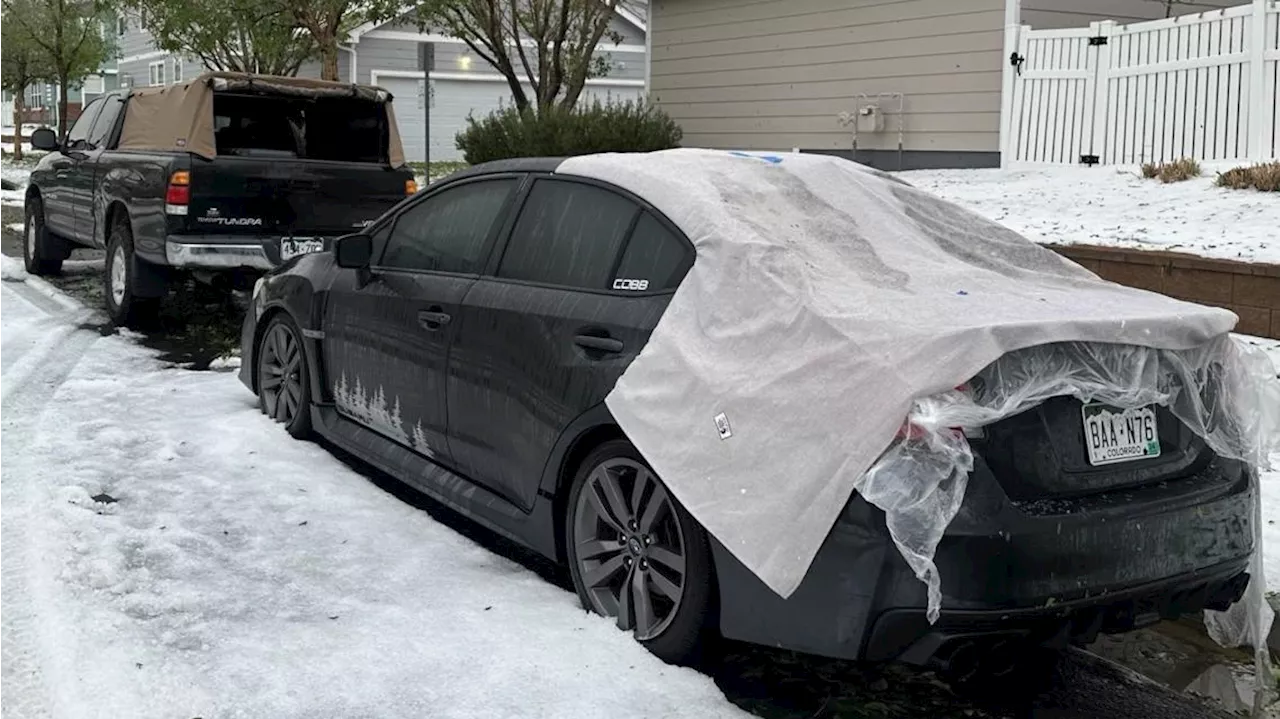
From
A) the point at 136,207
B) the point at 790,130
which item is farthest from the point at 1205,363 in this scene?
the point at 790,130

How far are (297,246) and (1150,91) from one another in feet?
27.3

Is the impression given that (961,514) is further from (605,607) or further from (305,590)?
(305,590)

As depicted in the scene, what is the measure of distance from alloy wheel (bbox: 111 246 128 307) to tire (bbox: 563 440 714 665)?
6.81 m

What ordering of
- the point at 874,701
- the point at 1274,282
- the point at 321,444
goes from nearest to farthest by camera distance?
the point at 874,701 < the point at 321,444 < the point at 1274,282

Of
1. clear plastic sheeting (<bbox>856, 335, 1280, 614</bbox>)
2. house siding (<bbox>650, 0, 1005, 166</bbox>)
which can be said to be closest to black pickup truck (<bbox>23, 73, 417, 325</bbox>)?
clear plastic sheeting (<bbox>856, 335, 1280, 614</bbox>)

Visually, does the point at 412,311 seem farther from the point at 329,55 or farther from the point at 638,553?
the point at 329,55

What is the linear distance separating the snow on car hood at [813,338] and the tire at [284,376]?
2569mm

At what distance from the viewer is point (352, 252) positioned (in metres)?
5.74

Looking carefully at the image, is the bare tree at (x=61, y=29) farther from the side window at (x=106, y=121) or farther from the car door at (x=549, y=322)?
the car door at (x=549, y=322)

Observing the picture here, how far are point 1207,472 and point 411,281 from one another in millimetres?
3238

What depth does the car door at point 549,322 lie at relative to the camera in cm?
413

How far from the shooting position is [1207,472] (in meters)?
3.76

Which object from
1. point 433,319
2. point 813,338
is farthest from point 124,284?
point 813,338

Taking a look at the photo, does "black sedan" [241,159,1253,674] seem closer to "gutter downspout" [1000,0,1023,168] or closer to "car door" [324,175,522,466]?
"car door" [324,175,522,466]
